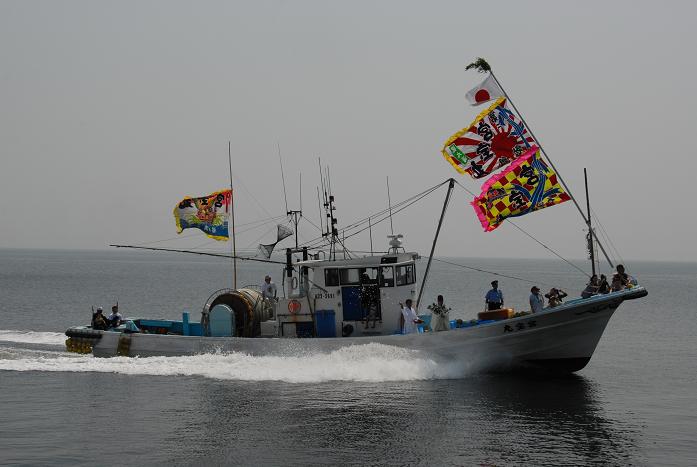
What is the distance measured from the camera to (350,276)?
2812cm

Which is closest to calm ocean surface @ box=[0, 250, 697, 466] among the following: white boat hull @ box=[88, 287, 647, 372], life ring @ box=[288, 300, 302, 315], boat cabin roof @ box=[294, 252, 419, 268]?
white boat hull @ box=[88, 287, 647, 372]

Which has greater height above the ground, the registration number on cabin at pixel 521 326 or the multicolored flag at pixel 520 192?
the multicolored flag at pixel 520 192

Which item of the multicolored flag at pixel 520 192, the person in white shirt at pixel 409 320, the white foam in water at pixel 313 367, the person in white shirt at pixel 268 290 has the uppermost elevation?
the multicolored flag at pixel 520 192

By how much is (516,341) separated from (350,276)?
5986mm

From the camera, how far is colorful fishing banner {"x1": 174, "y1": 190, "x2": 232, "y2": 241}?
31.3 m

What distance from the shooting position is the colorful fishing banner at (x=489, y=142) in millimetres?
25609

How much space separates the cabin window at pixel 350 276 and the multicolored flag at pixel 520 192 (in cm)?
507

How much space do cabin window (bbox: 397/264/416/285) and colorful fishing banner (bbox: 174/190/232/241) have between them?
7.37 m

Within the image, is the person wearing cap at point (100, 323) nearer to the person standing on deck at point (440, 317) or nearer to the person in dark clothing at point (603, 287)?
the person standing on deck at point (440, 317)

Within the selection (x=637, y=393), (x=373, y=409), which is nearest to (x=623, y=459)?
(x=373, y=409)

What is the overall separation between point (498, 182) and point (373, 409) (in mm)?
7988

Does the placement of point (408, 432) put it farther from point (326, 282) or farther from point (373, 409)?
point (326, 282)

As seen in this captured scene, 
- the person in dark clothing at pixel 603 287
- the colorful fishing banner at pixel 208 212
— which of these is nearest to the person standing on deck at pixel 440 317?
the person in dark clothing at pixel 603 287

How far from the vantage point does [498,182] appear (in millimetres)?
25234
